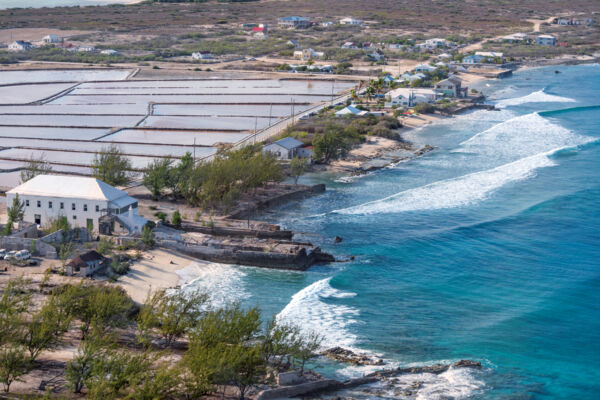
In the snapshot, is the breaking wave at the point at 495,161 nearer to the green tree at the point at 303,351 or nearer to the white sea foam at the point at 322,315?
the white sea foam at the point at 322,315

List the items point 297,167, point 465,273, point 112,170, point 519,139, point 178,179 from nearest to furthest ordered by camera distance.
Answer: point 465,273 < point 178,179 < point 112,170 < point 297,167 < point 519,139

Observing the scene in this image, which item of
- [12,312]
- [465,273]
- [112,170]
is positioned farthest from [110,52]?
[12,312]

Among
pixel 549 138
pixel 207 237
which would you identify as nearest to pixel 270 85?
pixel 549 138

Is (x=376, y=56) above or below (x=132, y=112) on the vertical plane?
above

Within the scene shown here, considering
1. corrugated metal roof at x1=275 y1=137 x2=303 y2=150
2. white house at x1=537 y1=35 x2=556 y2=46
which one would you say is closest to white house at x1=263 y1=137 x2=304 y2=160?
corrugated metal roof at x1=275 y1=137 x2=303 y2=150

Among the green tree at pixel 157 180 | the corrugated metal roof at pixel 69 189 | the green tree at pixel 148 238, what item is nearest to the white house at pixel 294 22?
the green tree at pixel 157 180

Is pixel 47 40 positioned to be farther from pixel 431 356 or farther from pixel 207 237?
pixel 431 356

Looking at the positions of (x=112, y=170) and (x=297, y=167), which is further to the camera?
(x=297, y=167)

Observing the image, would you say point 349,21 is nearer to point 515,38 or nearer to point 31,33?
point 515,38
